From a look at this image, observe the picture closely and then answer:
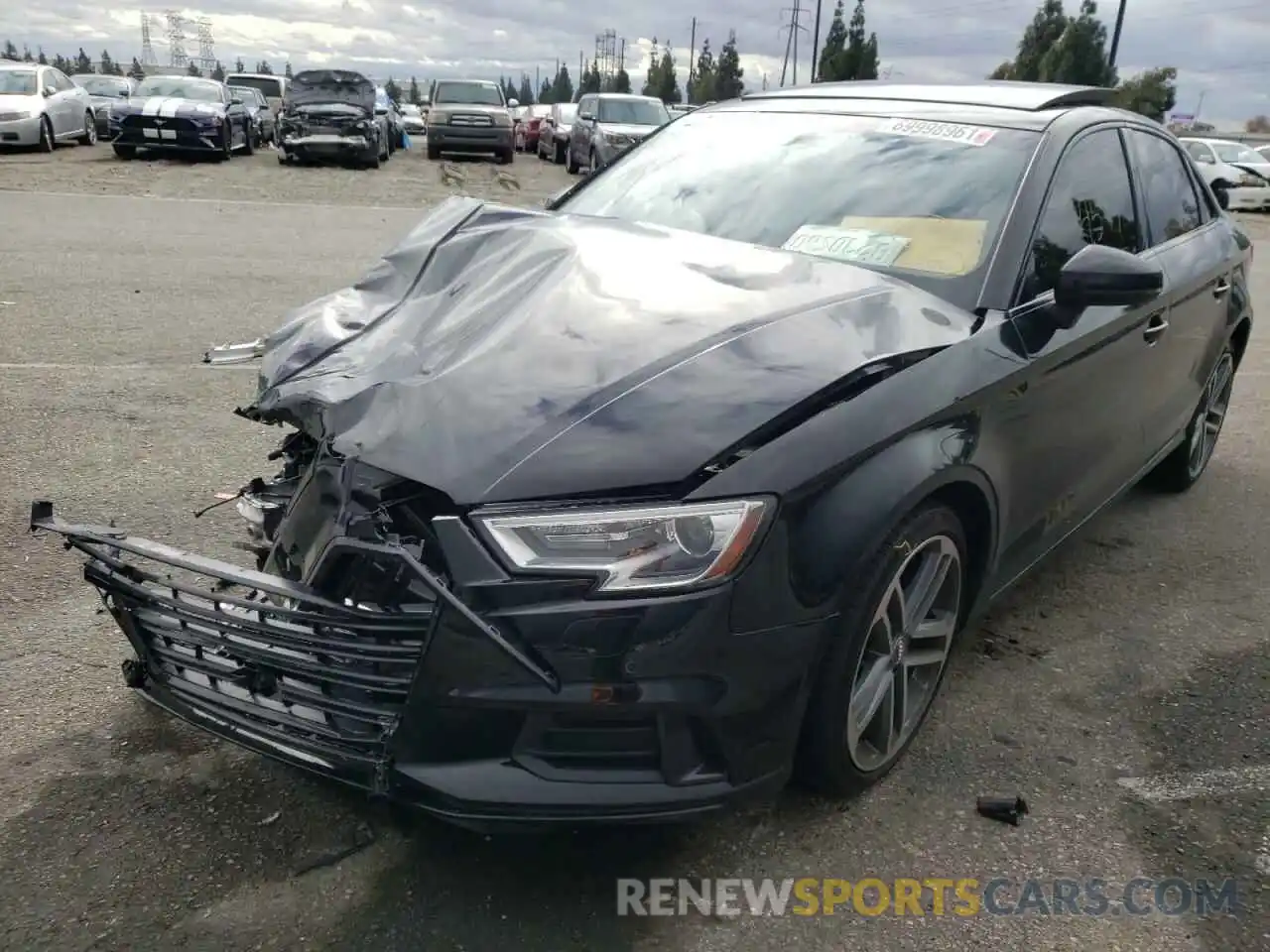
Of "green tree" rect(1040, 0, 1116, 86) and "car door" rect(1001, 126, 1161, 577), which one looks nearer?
"car door" rect(1001, 126, 1161, 577)

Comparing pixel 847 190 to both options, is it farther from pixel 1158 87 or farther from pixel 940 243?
pixel 1158 87

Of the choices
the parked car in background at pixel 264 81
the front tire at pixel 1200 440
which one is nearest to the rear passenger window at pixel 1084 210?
the front tire at pixel 1200 440

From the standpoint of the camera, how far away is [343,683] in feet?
6.82

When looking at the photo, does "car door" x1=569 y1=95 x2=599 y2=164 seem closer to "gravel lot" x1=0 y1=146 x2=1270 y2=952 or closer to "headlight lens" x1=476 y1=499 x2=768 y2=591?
"gravel lot" x1=0 y1=146 x2=1270 y2=952

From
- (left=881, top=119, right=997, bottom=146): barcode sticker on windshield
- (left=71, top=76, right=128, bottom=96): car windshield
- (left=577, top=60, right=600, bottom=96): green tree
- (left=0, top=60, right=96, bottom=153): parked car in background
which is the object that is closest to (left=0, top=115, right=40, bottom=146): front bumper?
(left=0, top=60, right=96, bottom=153): parked car in background

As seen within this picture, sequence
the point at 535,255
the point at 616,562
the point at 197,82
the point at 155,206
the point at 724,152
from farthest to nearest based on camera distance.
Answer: the point at 197,82 < the point at 155,206 < the point at 724,152 < the point at 535,255 < the point at 616,562

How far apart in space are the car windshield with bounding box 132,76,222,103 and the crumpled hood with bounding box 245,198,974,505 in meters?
18.8

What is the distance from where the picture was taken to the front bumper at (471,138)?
2281 centimetres

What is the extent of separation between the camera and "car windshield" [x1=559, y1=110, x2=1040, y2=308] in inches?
119

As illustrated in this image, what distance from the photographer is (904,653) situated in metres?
2.61

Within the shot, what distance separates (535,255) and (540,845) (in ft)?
5.16

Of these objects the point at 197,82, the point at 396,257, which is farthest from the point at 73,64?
the point at 396,257

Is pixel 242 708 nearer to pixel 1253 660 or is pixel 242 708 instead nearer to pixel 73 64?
pixel 1253 660

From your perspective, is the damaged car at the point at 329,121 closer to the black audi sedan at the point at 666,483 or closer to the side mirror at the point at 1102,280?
the black audi sedan at the point at 666,483
